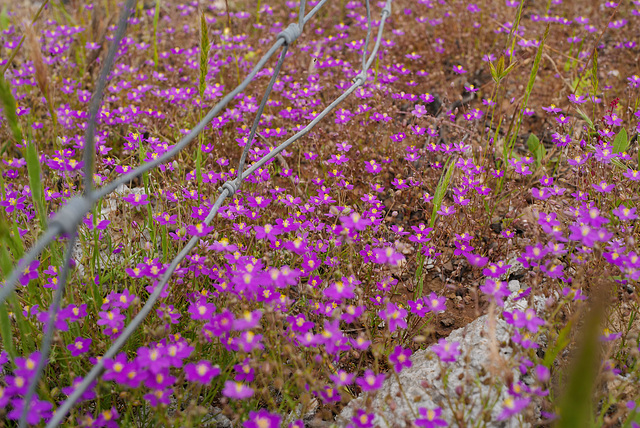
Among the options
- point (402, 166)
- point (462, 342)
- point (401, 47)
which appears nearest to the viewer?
point (462, 342)

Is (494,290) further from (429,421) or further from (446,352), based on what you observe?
(429,421)

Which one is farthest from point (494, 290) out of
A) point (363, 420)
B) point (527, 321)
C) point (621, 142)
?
point (621, 142)

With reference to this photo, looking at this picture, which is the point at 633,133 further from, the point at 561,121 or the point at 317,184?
the point at 317,184

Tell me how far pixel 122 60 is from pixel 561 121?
3.55 meters

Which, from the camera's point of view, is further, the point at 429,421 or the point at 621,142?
the point at 621,142

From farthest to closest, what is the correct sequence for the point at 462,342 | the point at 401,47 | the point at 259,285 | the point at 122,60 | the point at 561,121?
the point at 401,47
the point at 122,60
the point at 561,121
the point at 462,342
the point at 259,285

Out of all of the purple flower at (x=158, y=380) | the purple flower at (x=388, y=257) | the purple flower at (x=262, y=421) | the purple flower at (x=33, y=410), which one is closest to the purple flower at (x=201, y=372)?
the purple flower at (x=158, y=380)

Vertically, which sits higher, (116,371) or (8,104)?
(8,104)

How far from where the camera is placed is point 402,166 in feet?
10.9

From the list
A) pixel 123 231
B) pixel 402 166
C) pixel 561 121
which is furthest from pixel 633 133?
pixel 123 231

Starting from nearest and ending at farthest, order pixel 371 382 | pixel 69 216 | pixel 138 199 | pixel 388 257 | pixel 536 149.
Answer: pixel 69 216 < pixel 371 382 < pixel 388 257 < pixel 138 199 < pixel 536 149

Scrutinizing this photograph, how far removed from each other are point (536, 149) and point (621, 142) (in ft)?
2.16

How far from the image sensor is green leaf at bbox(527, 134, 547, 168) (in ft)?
10.4

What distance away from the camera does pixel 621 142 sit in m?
2.71
